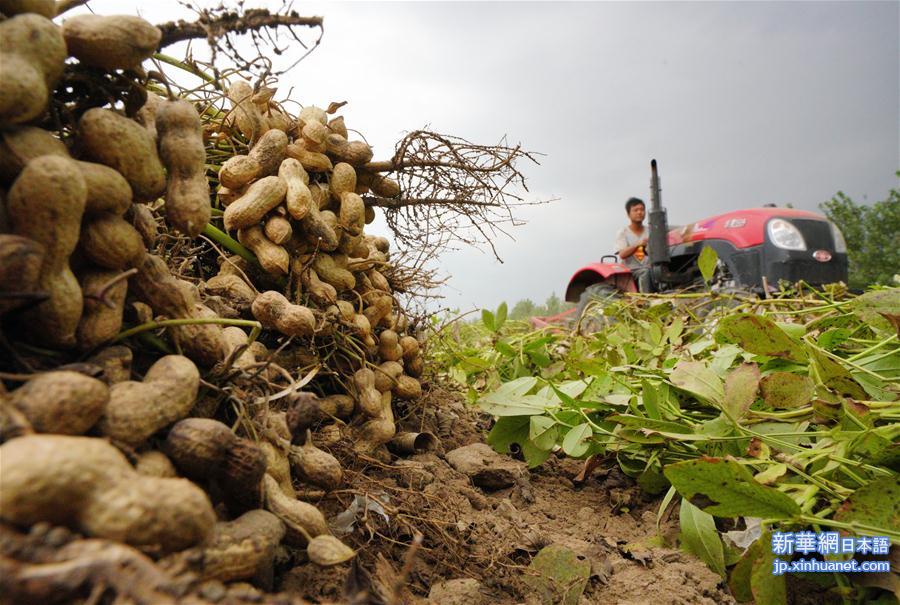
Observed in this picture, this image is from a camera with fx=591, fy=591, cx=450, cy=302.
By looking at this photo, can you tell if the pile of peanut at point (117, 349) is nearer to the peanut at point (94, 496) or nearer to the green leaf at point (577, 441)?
the peanut at point (94, 496)

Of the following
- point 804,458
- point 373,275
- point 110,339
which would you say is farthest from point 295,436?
point 804,458

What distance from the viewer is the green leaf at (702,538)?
1172 mm

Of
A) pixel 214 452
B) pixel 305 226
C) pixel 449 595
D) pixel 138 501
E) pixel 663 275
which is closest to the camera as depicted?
pixel 138 501

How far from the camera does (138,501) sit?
508 mm

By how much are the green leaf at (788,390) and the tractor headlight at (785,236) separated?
3.78m

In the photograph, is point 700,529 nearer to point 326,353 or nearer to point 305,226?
point 326,353

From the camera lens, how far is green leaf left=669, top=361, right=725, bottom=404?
1.31 metres

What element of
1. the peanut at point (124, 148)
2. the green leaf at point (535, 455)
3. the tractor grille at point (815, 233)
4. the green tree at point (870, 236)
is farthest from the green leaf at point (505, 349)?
the green tree at point (870, 236)

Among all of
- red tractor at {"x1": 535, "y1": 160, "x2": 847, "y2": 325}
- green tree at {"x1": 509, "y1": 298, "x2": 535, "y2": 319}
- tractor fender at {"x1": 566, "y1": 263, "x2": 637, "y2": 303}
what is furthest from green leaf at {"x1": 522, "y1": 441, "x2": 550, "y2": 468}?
green tree at {"x1": 509, "y1": 298, "x2": 535, "y2": 319}

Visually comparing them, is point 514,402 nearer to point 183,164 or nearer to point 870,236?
point 183,164

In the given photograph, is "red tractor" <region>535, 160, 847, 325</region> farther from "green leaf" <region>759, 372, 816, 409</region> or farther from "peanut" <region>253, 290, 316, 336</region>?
"peanut" <region>253, 290, 316, 336</region>

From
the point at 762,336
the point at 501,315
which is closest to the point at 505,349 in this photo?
the point at 501,315

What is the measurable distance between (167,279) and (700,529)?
43.4 inches

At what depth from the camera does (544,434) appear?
161 centimetres
